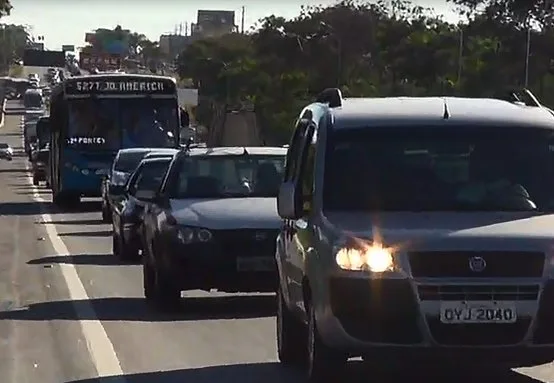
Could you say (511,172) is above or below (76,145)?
above

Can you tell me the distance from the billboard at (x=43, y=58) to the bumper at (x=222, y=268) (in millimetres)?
129168

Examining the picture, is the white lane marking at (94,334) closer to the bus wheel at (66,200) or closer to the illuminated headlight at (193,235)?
the illuminated headlight at (193,235)

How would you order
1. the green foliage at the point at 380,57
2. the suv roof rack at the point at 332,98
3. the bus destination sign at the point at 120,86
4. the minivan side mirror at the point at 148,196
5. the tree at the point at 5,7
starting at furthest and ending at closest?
the tree at the point at 5,7 → the green foliage at the point at 380,57 → the bus destination sign at the point at 120,86 → the minivan side mirror at the point at 148,196 → the suv roof rack at the point at 332,98

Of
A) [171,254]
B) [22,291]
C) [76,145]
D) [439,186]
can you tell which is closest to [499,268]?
[439,186]

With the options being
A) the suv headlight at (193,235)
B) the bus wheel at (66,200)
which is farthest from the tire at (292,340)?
the bus wheel at (66,200)

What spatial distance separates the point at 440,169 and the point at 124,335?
15.0 feet

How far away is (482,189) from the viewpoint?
35.7ft

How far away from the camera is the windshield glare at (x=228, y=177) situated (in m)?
16.9

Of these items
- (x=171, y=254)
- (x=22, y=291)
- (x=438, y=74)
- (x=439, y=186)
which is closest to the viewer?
(x=439, y=186)

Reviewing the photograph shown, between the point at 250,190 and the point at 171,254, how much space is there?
1440 mm

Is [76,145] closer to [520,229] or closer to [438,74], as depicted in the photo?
[520,229]

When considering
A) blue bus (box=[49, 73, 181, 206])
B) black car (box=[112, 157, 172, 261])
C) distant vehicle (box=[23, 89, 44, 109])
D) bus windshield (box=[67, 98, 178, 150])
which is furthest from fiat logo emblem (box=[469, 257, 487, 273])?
distant vehicle (box=[23, 89, 44, 109])

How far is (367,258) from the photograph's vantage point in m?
10.1

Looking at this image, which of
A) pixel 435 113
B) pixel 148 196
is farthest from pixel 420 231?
pixel 148 196
